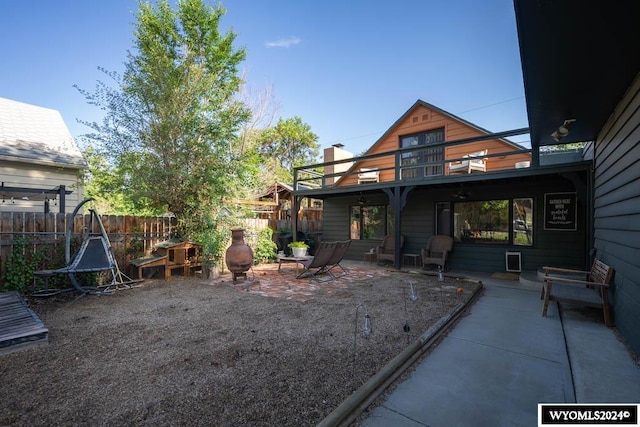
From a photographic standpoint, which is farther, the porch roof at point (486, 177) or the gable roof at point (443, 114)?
the gable roof at point (443, 114)

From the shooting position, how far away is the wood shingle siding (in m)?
2.91

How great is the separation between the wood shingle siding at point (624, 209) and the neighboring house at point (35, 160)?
9715 millimetres

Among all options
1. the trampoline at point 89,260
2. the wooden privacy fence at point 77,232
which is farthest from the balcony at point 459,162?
the trampoline at point 89,260

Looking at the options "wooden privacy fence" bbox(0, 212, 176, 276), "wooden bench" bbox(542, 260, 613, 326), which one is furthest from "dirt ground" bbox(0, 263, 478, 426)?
"wooden bench" bbox(542, 260, 613, 326)

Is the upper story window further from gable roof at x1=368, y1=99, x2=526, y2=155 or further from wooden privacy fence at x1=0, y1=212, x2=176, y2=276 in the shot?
wooden privacy fence at x1=0, y1=212, x2=176, y2=276

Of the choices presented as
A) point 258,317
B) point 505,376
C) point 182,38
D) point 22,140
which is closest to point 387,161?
point 182,38

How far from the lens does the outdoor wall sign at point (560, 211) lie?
640cm

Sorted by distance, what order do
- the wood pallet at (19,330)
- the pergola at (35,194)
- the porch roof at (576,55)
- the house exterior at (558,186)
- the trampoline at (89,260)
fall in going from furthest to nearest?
the pergola at (35,194) → the trampoline at (89,260) → the wood pallet at (19,330) → the house exterior at (558,186) → the porch roof at (576,55)

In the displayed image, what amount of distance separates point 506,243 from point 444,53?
7.85 meters

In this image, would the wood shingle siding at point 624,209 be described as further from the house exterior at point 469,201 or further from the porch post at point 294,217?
the porch post at point 294,217

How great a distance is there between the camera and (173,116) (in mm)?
6477

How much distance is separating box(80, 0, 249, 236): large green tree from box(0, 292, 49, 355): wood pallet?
11.0ft

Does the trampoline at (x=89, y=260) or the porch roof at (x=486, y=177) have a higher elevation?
the porch roof at (x=486, y=177)

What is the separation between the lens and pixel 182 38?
736 centimetres
